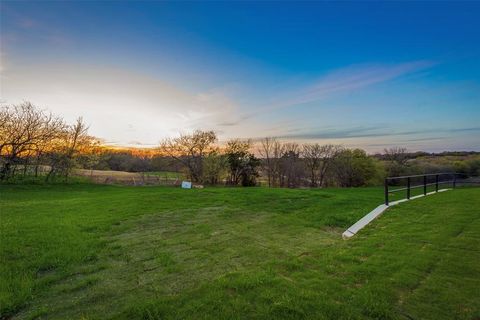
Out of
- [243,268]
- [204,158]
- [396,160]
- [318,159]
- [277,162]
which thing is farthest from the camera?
[277,162]

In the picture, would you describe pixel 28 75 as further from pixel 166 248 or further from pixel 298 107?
pixel 298 107

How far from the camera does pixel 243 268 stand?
3.68m

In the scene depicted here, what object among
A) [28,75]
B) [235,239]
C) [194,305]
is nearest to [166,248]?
[235,239]

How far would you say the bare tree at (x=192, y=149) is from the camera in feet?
120

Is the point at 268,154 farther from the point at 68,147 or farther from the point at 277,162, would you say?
the point at 68,147

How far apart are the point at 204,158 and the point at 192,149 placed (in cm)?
246

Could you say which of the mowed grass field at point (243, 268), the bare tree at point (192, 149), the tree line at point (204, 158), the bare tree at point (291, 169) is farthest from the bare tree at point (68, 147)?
the bare tree at point (291, 169)

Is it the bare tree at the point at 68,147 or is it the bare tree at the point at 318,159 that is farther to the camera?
the bare tree at the point at 318,159

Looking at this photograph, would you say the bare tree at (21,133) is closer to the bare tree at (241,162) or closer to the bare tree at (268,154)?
the bare tree at (241,162)

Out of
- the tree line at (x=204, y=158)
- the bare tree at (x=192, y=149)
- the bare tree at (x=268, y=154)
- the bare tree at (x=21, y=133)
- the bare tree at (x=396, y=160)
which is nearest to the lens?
the bare tree at (x=21, y=133)

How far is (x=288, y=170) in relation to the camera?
44.5m

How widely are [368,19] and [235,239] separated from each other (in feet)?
38.2

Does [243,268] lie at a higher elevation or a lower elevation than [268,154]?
lower

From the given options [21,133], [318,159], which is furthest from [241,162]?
[21,133]
